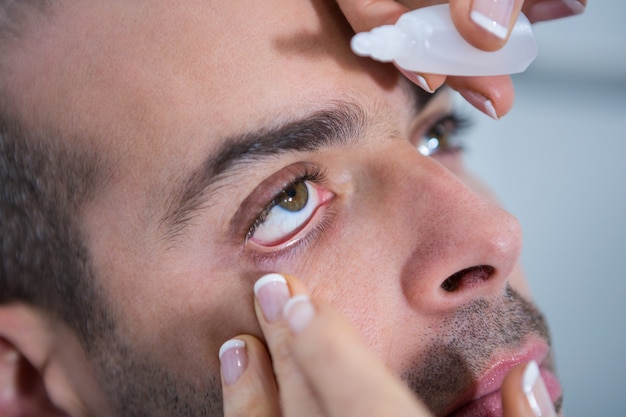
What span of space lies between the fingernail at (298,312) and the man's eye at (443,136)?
0.49m

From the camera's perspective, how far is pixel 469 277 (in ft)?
2.52

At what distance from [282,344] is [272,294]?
0.22 feet

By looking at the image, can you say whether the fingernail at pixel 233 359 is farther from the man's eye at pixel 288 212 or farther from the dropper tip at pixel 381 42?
the dropper tip at pixel 381 42

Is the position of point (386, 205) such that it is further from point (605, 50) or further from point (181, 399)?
point (605, 50)

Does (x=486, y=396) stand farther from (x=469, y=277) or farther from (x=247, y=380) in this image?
(x=247, y=380)

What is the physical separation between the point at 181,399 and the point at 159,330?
91mm

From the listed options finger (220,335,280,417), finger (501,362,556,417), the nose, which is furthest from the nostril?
finger (220,335,280,417)

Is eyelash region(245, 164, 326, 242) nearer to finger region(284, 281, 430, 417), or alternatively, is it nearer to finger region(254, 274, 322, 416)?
finger region(254, 274, 322, 416)

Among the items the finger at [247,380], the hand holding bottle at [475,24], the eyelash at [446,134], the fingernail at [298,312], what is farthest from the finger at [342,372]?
the eyelash at [446,134]

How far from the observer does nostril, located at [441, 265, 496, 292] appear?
76cm

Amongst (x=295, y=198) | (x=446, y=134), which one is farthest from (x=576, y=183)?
(x=295, y=198)

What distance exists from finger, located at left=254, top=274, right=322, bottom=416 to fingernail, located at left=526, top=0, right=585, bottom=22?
0.54 m

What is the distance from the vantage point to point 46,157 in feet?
2.67

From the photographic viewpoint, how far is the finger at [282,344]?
603 millimetres
